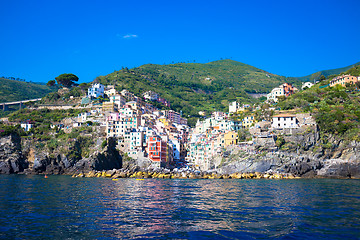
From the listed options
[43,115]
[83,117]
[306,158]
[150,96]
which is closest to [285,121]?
[306,158]

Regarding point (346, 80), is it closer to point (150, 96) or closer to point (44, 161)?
point (150, 96)

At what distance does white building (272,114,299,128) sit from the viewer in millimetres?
73250

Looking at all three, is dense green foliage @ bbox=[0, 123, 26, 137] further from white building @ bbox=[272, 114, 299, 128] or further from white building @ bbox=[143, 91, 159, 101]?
white building @ bbox=[272, 114, 299, 128]

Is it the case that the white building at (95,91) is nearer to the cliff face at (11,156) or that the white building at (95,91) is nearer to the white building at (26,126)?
the white building at (26,126)

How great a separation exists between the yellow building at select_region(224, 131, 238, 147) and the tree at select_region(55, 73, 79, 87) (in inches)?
3180

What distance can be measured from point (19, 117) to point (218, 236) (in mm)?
100130

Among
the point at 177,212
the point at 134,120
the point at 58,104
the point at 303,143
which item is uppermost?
Result: the point at 58,104

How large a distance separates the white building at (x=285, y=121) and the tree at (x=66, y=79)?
90.9 metres

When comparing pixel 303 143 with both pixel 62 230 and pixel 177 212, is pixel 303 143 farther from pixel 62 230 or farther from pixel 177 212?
pixel 62 230

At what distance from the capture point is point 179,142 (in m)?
100

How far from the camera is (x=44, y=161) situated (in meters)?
77.9

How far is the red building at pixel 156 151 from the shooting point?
265 ft

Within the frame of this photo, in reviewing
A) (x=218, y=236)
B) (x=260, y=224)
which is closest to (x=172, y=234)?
(x=218, y=236)

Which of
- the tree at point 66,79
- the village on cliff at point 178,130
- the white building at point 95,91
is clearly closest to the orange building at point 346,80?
the village on cliff at point 178,130
